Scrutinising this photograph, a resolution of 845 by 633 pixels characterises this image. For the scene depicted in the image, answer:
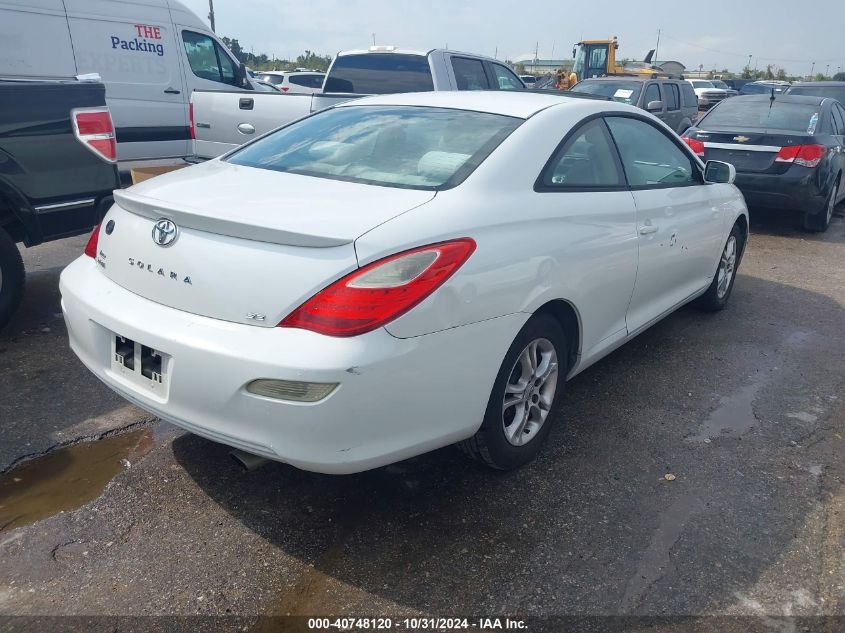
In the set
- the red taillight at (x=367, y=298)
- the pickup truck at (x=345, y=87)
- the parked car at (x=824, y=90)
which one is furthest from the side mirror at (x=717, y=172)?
the parked car at (x=824, y=90)

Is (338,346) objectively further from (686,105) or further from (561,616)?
(686,105)

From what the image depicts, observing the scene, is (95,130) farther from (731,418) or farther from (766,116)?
(766,116)

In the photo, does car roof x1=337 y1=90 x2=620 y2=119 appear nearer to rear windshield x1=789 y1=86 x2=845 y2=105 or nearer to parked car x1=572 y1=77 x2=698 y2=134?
parked car x1=572 y1=77 x2=698 y2=134

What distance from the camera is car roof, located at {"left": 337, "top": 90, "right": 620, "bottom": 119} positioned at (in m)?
3.39

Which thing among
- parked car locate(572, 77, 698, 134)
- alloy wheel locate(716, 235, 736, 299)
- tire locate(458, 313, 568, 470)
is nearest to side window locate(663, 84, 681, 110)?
parked car locate(572, 77, 698, 134)

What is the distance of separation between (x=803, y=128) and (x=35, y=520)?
27.8 ft

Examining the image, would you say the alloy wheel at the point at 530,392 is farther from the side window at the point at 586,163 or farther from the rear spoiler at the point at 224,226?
the rear spoiler at the point at 224,226

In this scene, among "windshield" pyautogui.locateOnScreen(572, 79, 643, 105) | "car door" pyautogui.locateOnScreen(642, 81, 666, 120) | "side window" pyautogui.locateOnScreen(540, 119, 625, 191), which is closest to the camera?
"side window" pyautogui.locateOnScreen(540, 119, 625, 191)

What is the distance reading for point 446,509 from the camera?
289 cm

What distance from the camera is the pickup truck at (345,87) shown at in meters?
6.76

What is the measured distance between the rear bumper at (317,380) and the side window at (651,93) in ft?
38.0

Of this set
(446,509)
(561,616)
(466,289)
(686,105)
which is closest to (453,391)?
(466,289)

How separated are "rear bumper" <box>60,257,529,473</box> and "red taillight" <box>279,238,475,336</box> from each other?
4cm

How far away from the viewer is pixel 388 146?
3221 millimetres
